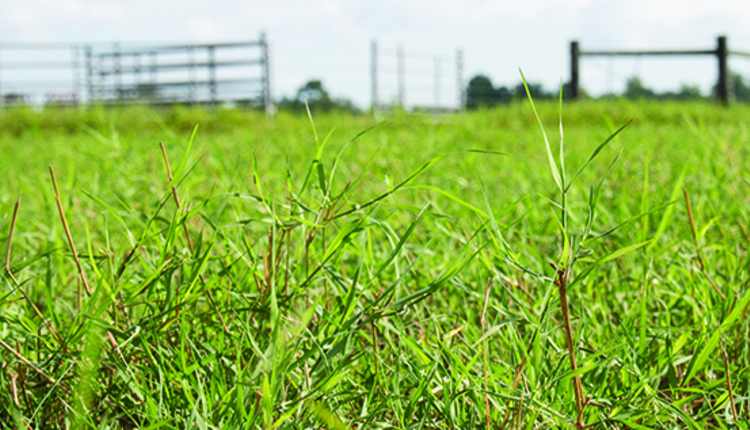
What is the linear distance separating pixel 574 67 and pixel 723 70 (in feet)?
8.02

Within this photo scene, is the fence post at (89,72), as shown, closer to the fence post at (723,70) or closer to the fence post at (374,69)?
the fence post at (374,69)

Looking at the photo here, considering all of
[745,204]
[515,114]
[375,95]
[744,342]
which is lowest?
[744,342]

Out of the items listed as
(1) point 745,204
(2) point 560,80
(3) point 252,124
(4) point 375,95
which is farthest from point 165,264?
(4) point 375,95

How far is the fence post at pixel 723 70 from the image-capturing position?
31.3ft

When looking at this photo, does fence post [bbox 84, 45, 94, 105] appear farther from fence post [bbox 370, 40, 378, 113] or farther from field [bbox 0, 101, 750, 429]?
field [bbox 0, 101, 750, 429]

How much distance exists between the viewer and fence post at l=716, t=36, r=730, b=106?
9547 millimetres

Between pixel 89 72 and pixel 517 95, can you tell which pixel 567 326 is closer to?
pixel 517 95

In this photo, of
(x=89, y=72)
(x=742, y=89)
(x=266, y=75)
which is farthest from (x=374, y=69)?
(x=742, y=89)

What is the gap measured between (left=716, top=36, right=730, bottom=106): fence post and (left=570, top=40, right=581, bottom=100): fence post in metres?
2.31

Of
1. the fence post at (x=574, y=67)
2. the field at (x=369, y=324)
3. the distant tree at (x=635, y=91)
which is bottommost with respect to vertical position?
the field at (x=369, y=324)

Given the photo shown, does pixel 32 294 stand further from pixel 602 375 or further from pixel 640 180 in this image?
pixel 640 180

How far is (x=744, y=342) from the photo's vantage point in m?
0.65

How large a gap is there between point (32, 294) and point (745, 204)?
127 centimetres

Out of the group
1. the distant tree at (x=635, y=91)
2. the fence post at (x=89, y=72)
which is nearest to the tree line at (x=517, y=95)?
the distant tree at (x=635, y=91)
